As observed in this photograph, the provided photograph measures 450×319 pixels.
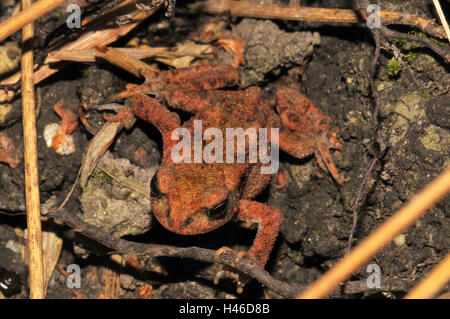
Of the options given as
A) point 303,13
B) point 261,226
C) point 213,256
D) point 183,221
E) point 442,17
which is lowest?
point 213,256

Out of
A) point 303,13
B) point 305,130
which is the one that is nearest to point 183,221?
point 305,130

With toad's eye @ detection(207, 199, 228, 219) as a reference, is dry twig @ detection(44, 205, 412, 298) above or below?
below

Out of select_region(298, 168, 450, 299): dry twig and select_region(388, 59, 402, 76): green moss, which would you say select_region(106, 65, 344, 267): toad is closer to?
select_region(388, 59, 402, 76): green moss

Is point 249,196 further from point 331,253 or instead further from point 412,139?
point 412,139

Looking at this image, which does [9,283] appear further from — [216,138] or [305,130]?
[305,130]

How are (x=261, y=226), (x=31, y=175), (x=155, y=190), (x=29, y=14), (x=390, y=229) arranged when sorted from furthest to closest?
1. (x=261, y=226)
2. (x=31, y=175)
3. (x=155, y=190)
4. (x=29, y=14)
5. (x=390, y=229)

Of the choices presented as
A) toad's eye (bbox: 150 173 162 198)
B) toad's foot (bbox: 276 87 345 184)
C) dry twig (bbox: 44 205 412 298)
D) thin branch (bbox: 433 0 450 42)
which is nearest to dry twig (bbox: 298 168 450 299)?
dry twig (bbox: 44 205 412 298)

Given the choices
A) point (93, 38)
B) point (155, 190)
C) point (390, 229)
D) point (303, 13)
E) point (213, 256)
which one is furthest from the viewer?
point (303, 13)
